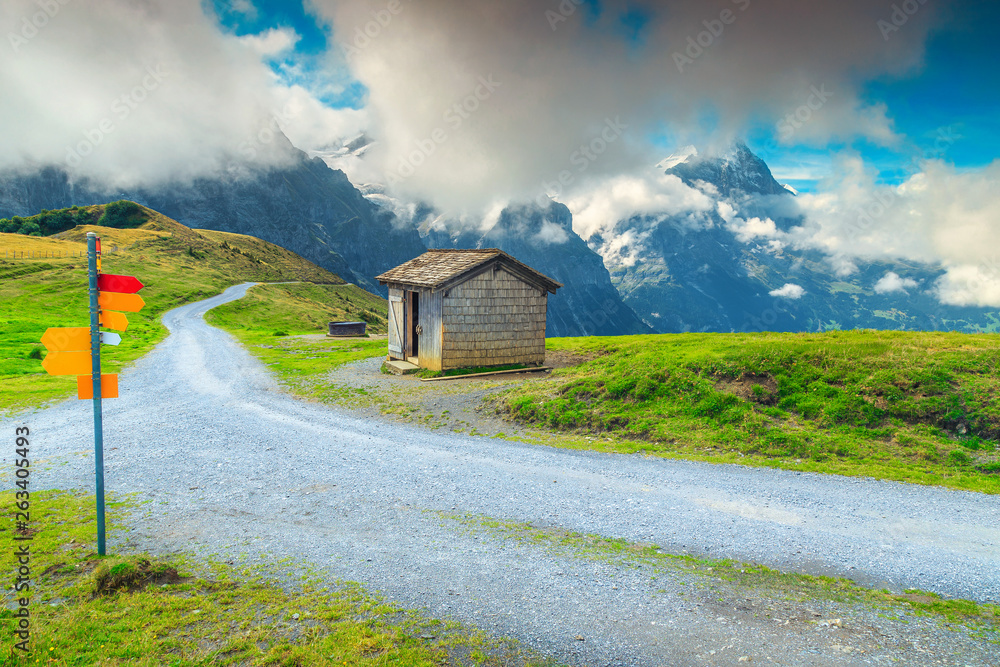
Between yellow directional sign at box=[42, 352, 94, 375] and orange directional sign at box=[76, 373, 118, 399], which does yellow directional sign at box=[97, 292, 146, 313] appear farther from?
orange directional sign at box=[76, 373, 118, 399]

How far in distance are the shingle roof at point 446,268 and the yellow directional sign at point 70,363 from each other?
56.7 feet

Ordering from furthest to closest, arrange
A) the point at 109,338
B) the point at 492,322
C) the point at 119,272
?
the point at 119,272 → the point at 492,322 → the point at 109,338

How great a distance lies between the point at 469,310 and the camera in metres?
24.6

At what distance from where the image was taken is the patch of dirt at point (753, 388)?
1527 centimetres

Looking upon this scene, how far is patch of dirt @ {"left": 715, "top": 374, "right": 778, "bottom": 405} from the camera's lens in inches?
601

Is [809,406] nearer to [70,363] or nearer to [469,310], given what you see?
[469,310]

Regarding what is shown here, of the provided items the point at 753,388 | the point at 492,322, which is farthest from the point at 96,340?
the point at 492,322

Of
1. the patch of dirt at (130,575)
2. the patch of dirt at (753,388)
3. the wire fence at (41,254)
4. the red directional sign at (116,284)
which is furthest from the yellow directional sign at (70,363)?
the wire fence at (41,254)

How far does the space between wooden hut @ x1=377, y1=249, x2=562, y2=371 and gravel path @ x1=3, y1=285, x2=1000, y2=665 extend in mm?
9349

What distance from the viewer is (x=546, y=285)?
87.5 ft

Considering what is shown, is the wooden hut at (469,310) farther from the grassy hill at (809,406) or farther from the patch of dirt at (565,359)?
the grassy hill at (809,406)

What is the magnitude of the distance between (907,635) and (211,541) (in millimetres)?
9444

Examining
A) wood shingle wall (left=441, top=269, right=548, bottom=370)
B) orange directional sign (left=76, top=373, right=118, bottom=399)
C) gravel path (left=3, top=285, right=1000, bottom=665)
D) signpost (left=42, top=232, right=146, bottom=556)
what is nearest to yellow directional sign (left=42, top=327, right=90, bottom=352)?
signpost (left=42, top=232, right=146, bottom=556)

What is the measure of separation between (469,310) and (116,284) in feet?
60.1
